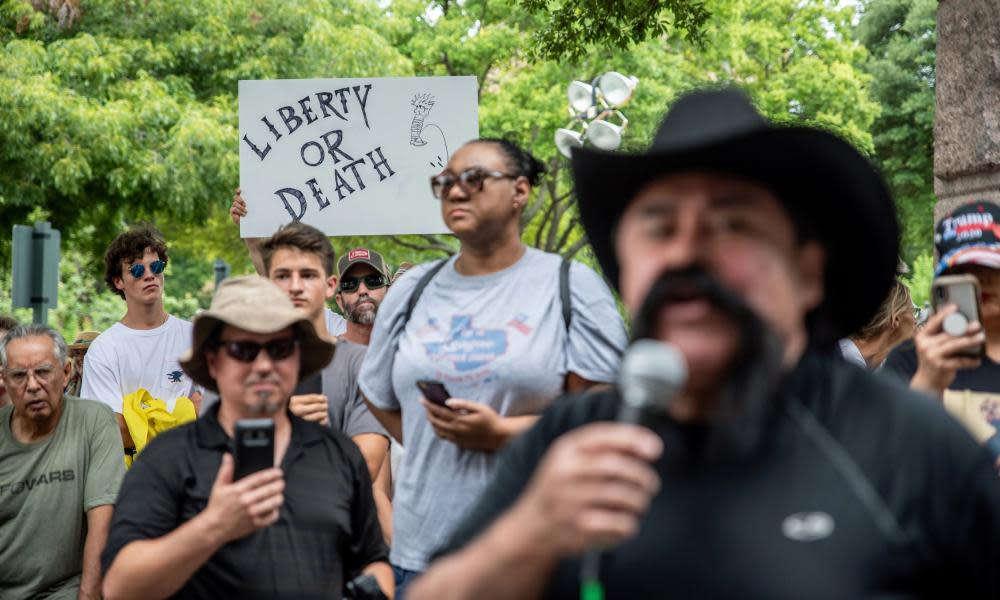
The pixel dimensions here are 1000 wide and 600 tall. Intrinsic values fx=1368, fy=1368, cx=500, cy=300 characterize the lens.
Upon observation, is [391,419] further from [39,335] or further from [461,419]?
[39,335]

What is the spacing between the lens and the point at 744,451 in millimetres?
1849

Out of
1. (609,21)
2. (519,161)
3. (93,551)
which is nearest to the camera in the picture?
(519,161)

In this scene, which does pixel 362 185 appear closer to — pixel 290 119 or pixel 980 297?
pixel 290 119

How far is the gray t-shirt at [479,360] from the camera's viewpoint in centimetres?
417

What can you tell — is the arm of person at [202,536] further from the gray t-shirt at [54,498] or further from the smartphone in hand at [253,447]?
the gray t-shirt at [54,498]

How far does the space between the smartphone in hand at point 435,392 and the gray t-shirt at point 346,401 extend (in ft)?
3.75

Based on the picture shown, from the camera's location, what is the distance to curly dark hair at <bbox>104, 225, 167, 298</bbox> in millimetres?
7199

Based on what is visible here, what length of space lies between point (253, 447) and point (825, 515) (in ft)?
6.07

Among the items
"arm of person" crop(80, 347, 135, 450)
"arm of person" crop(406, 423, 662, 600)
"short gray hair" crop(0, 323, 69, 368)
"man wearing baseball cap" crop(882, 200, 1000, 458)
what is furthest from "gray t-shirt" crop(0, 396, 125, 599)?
"arm of person" crop(406, 423, 662, 600)

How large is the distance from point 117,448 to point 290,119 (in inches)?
102

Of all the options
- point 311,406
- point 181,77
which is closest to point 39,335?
point 311,406

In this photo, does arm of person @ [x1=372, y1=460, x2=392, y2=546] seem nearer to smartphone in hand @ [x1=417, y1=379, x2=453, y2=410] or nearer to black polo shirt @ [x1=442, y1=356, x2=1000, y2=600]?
smartphone in hand @ [x1=417, y1=379, x2=453, y2=410]

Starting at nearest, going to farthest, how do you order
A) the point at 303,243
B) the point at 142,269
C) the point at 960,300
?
the point at 960,300 < the point at 303,243 < the point at 142,269

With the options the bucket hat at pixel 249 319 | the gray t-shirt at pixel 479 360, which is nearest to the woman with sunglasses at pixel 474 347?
the gray t-shirt at pixel 479 360
